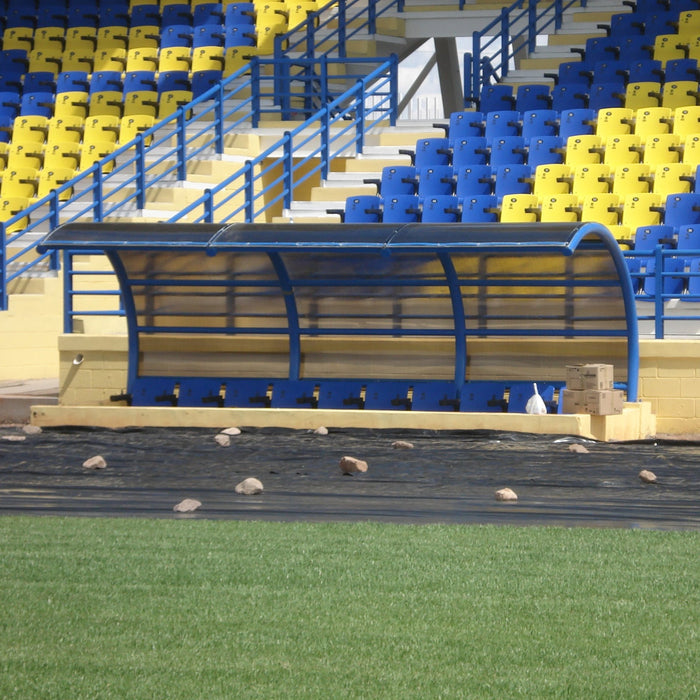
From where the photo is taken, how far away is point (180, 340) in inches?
556

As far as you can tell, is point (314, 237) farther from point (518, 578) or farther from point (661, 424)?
point (518, 578)

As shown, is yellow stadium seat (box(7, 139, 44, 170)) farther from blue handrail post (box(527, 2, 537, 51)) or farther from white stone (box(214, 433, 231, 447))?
white stone (box(214, 433, 231, 447))

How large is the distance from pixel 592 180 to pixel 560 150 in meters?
1.39

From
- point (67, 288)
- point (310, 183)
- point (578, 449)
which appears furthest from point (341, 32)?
point (578, 449)

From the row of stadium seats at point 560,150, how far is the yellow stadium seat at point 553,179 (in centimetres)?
75

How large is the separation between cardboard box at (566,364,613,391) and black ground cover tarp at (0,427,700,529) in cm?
66

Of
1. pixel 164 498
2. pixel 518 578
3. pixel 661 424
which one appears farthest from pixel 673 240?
pixel 518 578

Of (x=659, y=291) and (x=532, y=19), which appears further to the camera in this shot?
(x=532, y=19)

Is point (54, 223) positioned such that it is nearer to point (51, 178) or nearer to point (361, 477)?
point (51, 178)

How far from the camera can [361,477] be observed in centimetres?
977

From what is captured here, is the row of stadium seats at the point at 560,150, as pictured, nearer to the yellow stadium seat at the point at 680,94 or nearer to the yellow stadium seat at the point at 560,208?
the yellow stadium seat at the point at 680,94

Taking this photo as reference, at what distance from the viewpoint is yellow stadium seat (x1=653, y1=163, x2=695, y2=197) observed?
56.7 feet

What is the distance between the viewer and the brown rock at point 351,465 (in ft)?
32.3

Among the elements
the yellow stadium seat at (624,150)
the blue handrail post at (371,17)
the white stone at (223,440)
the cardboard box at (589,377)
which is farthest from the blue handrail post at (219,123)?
the cardboard box at (589,377)
